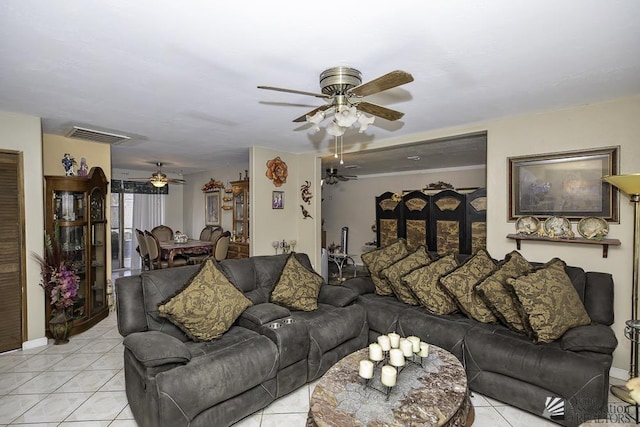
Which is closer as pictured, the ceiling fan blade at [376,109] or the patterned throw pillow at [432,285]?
the ceiling fan blade at [376,109]

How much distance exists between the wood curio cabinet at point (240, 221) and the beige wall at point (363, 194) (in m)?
2.56

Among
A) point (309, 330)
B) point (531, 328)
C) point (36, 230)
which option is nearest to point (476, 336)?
point (531, 328)

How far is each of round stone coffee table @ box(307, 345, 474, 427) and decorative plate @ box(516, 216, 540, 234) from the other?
1.83 m

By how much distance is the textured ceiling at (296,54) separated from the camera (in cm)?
153

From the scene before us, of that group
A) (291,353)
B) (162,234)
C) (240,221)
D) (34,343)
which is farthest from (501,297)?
(162,234)

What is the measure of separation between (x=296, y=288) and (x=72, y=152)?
353cm

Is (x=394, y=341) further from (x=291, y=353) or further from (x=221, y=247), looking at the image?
(x=221, y=247)

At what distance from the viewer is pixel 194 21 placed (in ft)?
5.26

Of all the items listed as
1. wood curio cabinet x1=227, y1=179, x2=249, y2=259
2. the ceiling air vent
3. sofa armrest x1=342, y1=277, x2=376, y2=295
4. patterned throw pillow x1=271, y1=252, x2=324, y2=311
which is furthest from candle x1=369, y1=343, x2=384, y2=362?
wood curio cabinet x1=227, y1=179, x2=249, y2=259

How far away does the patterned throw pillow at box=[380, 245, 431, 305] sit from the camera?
324 cm

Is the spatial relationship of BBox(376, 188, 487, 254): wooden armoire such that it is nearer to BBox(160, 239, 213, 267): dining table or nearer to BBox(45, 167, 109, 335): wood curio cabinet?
BBox(160, 239, 213, 267): dining table

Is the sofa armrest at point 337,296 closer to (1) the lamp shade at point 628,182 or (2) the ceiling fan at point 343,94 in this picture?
(2) the ceiling fan at point 343,94

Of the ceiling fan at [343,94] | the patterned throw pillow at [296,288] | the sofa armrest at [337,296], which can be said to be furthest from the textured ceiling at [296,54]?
the sofa armrest at [337,296]

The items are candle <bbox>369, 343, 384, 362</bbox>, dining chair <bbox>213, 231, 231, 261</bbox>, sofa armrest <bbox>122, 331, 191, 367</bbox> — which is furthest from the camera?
dining chair <bbox>213, 231, 231, 261</bbox>
